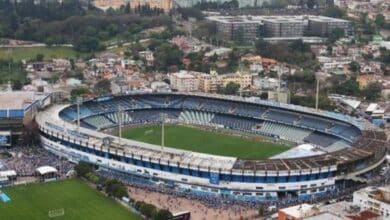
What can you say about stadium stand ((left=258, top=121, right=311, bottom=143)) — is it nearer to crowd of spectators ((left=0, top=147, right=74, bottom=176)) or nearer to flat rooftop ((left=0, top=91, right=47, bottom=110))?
crowd of spectators ((left=0, top=147, right=74, bottom=176))

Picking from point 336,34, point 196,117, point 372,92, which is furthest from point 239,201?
point 336,34

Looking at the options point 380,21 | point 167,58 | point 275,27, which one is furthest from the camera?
point 380,21

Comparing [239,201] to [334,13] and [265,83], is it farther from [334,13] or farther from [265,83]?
[334,13]

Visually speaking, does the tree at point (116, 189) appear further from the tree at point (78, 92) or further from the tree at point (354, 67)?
the tree at point (354, 67)

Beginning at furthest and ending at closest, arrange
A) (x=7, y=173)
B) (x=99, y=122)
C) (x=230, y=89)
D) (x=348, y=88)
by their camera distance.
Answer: (x=230, y=89)
(x=348, y=88)
(x=99, y=122)
(x=7, y=173)

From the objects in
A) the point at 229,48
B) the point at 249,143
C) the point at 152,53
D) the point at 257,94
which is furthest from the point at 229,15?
the point at 249,143

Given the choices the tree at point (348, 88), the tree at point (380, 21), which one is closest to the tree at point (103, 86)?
the tree at point (348, 88)

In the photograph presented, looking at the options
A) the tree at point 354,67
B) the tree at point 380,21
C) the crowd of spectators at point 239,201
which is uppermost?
the tree at point 380,21
